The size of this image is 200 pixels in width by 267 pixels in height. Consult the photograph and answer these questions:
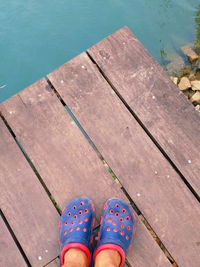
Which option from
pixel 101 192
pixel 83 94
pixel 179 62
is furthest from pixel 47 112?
pixel 179 62

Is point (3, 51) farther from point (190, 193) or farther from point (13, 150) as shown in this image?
point (190, 193)

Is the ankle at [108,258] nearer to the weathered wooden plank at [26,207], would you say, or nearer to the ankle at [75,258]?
the ankle at [75,258]

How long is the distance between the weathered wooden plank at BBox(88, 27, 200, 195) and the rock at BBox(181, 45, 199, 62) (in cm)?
118

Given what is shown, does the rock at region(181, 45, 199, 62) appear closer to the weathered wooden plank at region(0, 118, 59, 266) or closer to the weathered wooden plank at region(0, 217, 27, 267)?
the weathered wooden plank at region(0, 118, 59, 266)

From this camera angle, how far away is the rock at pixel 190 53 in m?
3.15

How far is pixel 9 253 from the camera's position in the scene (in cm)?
182

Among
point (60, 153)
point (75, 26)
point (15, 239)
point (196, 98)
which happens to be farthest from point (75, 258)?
point (75, 26)

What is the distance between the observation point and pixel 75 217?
6.01 feet

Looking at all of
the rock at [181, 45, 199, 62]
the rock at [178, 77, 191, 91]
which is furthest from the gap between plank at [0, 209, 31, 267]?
the rock at [181, 45, 199, 62]

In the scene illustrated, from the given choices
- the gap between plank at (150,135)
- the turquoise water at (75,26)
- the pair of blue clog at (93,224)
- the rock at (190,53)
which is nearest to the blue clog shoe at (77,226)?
the pair of blue clog at (93,224)

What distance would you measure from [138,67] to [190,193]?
826mm

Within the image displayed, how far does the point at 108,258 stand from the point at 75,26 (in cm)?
225

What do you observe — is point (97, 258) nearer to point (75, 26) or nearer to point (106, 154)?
point (106, 154)

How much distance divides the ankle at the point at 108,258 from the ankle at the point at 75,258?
0.06 meters
